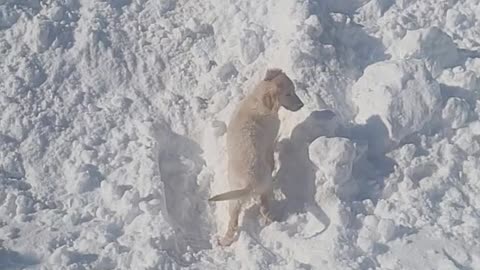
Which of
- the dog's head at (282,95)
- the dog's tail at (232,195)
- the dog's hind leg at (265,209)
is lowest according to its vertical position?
the dog's hind leg at (265,209)

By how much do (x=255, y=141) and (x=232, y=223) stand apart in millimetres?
556

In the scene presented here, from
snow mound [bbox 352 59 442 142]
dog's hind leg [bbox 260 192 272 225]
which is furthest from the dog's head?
dog's hind leg [bbox 260 192 272 225]

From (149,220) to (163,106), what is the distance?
1090mm

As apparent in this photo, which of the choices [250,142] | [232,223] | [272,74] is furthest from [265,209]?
[272,74]

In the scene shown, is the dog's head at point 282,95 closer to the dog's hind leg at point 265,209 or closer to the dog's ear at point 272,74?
the dog's ear at point 272,74

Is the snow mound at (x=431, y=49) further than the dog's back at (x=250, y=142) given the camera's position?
Yes

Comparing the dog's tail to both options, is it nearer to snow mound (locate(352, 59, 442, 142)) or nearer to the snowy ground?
the snowy ground

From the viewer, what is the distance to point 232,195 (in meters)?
5.57

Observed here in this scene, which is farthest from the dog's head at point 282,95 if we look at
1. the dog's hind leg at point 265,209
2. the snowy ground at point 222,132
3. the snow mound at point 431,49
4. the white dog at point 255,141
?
the snow mound at point 431,49

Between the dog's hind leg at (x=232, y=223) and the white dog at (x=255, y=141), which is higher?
the white dog at (x=255, y=141)

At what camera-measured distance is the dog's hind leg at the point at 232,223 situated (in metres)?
5.68

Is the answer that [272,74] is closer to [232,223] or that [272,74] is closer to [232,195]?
[232,195]

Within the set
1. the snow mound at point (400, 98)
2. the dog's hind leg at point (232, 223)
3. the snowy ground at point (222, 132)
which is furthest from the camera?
the snow mound at point (400, 98)

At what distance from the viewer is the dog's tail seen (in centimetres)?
552
